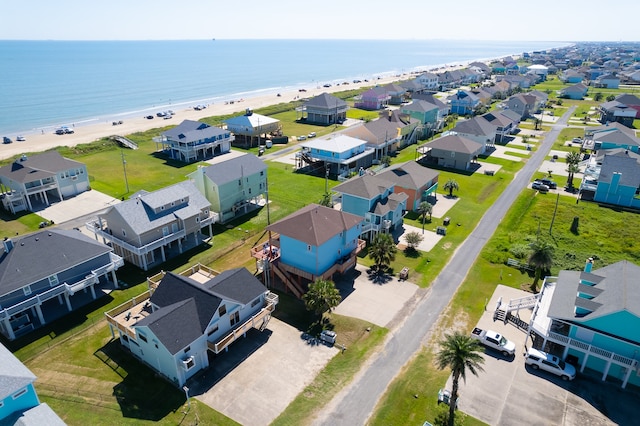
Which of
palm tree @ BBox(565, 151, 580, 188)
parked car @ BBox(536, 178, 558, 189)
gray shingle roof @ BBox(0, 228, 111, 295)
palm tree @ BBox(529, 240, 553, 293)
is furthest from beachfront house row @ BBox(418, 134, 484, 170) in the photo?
gray shingle roof @ BBox(0, 228, 111, 295)

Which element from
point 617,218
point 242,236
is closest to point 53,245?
point 242,236

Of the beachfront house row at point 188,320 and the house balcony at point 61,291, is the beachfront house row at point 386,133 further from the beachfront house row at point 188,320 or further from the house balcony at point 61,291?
the house balcony at point 61,291

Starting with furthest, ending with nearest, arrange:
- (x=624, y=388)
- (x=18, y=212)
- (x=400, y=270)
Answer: (x=18, y=212) → (x=400, y=270) → (x=624, y=388)

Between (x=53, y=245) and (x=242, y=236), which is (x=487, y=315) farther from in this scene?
(x=53, y=245)

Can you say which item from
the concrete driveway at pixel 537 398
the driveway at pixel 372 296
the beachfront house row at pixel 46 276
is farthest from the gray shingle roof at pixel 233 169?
the concrete driveway at pixel 537 398

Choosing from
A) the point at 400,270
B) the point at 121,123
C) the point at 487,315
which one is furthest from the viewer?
the point at 121,123

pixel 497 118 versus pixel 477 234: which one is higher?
pixel 497 118

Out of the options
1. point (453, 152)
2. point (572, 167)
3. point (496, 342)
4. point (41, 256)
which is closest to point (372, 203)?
point (496, 342)
